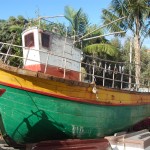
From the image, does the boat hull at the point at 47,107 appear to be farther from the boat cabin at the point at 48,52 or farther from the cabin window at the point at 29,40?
the cabin window at the point at 29,40

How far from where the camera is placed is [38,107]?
8102 millimetres

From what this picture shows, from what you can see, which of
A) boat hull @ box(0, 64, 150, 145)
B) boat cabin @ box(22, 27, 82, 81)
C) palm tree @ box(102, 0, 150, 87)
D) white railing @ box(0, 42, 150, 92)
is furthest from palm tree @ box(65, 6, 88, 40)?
boat hull @ box(0, 64, 150, 145)

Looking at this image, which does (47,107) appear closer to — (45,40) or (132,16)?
(45,40)

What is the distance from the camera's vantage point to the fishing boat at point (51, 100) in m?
7.94

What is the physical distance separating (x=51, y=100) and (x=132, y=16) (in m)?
14.2

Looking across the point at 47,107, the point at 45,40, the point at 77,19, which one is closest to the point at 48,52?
the point at 45,40

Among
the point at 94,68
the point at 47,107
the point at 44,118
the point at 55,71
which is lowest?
the point at 44,118

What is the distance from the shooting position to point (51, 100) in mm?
8203

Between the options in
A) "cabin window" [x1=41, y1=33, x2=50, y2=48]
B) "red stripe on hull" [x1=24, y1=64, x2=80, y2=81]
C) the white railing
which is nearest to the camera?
the white railing

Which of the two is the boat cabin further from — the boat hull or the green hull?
the green hull

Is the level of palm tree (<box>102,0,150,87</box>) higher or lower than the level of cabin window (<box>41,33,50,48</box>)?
higher

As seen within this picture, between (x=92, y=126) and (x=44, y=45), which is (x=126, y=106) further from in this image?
(x=44, y=45)

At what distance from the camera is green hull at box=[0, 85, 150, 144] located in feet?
26.3

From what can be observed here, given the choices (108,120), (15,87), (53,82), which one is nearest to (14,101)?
(15,87)
